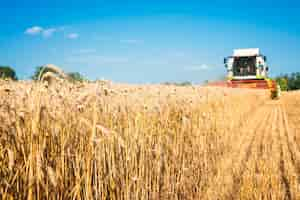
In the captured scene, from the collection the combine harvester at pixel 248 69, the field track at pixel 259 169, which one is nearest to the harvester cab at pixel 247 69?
the combine harvester at pixel 248 69

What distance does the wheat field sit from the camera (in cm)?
161

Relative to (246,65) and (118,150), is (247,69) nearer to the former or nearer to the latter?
(246,65)

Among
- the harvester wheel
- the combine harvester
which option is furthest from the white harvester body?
the harvester wheel

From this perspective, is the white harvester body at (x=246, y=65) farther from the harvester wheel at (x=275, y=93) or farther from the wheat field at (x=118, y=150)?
the wheat field at (x=118, y=150)

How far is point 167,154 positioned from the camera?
336 cm

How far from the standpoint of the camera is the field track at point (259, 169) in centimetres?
455

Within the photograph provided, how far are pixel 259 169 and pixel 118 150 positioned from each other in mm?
3907

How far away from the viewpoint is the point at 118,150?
8.07 feet

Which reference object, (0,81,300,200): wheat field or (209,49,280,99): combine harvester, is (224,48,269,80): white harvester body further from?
(0,81,300,200): wheat field

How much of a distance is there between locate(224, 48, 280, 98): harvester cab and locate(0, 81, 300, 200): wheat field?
18559 mm

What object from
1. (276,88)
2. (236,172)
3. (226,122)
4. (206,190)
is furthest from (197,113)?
(276,88)

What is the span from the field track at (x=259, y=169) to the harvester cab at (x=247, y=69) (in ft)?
51.5

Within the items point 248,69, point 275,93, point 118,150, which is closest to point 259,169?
point 118,150

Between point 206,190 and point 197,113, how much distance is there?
3.73ft
